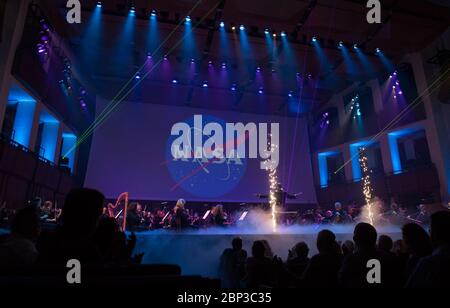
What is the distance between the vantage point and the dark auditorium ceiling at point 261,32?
11.0m

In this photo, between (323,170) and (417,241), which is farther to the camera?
(323,170)

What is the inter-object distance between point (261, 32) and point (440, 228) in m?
11.6

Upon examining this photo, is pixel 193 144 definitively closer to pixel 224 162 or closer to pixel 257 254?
pixel 224 162

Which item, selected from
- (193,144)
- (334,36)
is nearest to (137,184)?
(193,144)

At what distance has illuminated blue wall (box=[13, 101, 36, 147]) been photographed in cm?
1023

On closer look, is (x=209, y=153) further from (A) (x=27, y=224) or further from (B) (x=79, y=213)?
(B) (x=79, y=213)

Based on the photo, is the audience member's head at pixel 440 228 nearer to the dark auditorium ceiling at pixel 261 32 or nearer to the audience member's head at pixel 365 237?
the audience member's head at pixel 365 237

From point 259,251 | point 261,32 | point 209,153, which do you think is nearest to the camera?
point 259,251

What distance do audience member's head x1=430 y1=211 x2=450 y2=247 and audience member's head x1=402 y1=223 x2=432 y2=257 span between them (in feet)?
1.82

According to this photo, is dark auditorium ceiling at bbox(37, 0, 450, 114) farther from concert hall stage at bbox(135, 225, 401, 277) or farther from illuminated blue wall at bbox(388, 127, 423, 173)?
concert hall stage at bbox(135, 225, 401, 277)

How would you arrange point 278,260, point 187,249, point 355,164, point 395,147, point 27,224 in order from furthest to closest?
point 355,164, point 395,147, point 187,249, point 278,260, point 27,224

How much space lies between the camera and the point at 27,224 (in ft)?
7.43

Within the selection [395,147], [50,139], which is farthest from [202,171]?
[395,147]

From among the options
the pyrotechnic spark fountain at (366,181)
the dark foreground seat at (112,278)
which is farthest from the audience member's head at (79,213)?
the pyrotechnic spark fountain at (366,181)
